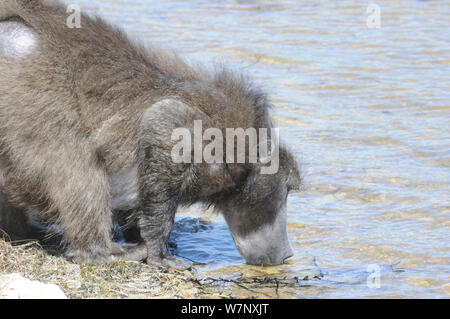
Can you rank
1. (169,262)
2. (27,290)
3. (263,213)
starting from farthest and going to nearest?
(263,213), (169,262), (27,290)

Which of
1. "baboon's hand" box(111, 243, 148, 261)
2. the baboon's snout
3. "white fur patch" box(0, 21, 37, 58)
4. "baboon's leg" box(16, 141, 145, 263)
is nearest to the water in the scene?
the baboon's snout

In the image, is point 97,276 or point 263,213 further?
point 263,213

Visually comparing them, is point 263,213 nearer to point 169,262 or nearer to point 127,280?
point 169,262

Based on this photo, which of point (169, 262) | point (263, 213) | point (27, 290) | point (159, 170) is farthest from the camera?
point (263, 213)

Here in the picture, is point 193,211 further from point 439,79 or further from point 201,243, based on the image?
point 439,79

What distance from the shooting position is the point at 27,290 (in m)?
4.79

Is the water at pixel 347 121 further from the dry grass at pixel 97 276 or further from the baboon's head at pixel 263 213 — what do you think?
the dry grass at pixel 97 276

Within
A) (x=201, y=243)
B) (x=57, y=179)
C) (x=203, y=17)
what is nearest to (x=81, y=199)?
(x=57, y=179)

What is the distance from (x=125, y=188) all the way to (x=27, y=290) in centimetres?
127

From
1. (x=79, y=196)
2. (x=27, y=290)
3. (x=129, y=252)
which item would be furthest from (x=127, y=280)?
(x=27, y=290)

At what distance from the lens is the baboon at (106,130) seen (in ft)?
17.9

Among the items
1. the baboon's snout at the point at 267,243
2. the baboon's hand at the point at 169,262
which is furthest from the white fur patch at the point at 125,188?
the baboon's snout at the point at 267,243

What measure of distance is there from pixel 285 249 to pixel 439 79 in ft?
15.7

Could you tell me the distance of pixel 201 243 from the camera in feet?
22.1
